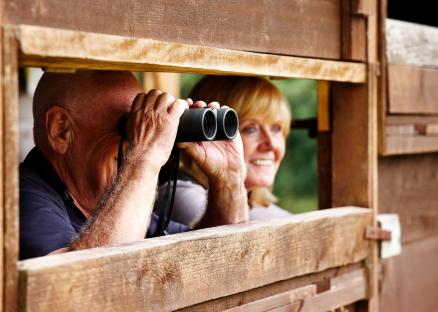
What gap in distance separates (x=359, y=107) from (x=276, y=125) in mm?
673

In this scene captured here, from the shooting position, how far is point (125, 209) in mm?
1726

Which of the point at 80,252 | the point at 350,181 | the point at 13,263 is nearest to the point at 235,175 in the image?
the point at 350,181

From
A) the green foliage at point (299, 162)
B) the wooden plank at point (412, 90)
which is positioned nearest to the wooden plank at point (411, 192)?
the wooden plank at point (412, 90)

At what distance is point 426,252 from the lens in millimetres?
3385

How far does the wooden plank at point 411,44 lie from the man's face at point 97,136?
1314 mm

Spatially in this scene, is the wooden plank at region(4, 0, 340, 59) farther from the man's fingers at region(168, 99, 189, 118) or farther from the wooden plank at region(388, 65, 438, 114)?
the wooden plank at region(388, 65, 438, 114)

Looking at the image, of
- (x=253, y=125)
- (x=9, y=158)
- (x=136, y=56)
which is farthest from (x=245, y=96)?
(x=9, y=158)

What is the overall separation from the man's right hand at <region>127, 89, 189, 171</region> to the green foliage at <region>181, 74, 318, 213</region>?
1121cm

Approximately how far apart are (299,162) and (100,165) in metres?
11.7

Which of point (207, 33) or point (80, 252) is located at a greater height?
point (207, 33)

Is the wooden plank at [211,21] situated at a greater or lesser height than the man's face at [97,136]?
greater

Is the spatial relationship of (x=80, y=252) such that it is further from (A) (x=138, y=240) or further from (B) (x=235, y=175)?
(B) (x=235, y=175)

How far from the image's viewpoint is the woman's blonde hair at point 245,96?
3092 mm

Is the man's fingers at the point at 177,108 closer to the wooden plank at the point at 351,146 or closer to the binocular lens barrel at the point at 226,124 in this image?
the binocular lens barrel at the point at 226,124
